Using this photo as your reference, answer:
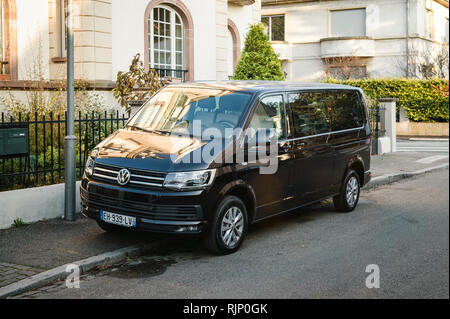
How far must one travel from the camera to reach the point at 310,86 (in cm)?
896

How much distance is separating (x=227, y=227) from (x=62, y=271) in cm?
194

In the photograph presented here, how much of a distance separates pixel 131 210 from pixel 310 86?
3.62 m

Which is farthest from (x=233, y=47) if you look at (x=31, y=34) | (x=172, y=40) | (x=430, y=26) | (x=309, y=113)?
(x=430, y=26)

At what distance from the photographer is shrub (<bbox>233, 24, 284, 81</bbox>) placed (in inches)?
623

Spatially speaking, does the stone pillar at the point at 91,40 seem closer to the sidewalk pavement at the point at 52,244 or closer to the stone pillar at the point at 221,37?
the stone pillar at the point at 221,37

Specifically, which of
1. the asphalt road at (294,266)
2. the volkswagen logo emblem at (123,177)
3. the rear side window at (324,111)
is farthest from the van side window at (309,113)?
the volkswagen logo emblem at (123,177)

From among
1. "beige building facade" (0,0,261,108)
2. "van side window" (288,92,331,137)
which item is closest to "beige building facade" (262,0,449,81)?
"beige building facade" (0,0,261,108)

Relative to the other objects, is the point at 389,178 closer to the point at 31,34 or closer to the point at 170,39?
the point at 170,39

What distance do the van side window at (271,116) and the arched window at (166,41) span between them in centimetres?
925

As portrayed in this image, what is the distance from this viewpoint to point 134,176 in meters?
6.78

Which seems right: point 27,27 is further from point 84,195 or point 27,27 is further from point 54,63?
point 84,195

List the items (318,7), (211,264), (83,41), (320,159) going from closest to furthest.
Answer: (211,264)
(320,159)
(83,41)
(318,7)

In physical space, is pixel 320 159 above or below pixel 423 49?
below

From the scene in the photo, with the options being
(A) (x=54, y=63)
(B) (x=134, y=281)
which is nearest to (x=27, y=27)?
(A) (x=54, y=63)
